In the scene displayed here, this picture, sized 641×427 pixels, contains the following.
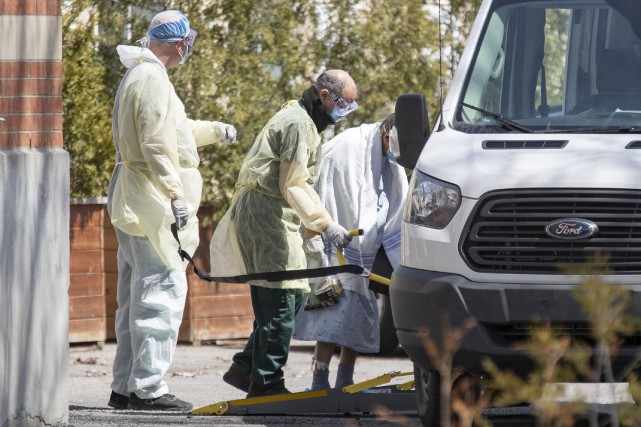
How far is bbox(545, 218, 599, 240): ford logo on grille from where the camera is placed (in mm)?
5930

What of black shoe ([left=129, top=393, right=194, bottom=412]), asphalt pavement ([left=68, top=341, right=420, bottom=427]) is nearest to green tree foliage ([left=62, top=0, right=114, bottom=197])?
asphalt pavement ([left=68, top=341, right=420, bottom=427])

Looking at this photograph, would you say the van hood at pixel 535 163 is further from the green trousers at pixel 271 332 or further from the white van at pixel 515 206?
the green trousers at pixel 271 332

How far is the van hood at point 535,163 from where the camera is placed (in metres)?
5.98

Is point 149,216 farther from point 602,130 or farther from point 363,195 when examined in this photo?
point 602,130

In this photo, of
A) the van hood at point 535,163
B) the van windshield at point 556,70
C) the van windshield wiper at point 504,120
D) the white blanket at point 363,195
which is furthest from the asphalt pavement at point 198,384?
the van windshield at point 556,70

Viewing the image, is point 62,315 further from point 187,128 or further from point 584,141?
point 584,141

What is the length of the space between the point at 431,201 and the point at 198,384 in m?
4.53

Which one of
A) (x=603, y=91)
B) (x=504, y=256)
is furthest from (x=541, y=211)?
(x=603, y=91)

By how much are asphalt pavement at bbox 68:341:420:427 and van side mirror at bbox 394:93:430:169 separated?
1249 mm

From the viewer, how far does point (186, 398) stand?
367 inches

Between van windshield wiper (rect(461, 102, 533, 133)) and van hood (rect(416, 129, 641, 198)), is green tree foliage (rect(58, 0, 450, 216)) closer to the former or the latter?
van windshield wiper (rect(461, 102, 533, 133))

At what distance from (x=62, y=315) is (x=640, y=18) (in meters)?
2.96

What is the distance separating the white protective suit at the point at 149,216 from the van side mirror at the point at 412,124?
4.13 feet

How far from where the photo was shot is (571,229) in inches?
234
